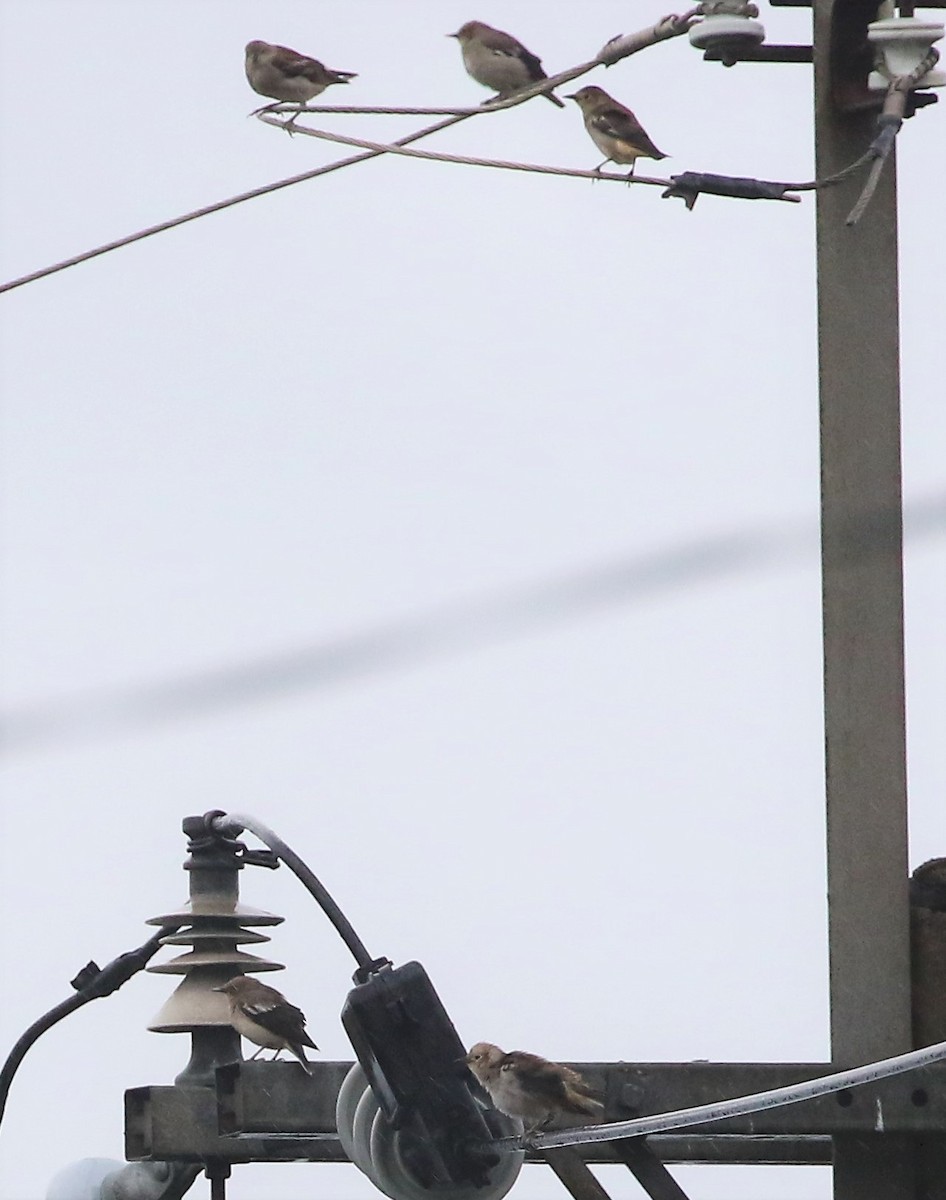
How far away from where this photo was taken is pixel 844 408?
24.6 feet

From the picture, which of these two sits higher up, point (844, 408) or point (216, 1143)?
point (844, 408)

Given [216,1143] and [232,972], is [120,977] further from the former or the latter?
[216,1143]

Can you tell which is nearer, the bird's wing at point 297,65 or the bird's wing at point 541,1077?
the bird's wing at point 541,1077

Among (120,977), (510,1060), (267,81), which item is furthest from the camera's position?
(267,81)

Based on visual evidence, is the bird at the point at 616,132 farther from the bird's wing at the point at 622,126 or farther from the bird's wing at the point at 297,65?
the bird's wing at the point at 297,65

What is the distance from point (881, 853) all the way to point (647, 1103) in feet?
3.12

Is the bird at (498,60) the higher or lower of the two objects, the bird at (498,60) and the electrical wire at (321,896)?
the higher

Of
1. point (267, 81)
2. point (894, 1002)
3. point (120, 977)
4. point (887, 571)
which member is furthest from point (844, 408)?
point (267, 81)

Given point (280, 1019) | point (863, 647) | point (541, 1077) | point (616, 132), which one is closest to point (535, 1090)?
point (541, 1077)

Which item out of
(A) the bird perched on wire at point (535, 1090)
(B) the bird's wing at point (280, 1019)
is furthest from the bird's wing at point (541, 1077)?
(B) the bird's wing at point (280, 1019)

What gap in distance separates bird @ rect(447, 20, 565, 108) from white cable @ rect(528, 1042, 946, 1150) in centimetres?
646

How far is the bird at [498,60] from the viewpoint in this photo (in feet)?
39.1

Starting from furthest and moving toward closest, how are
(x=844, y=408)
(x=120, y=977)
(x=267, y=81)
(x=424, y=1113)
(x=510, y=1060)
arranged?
(x=267, y=81)
(x=120, y=977)
(x=510, y=1060)
(x=844, y=408)
(x=424, y=1113)

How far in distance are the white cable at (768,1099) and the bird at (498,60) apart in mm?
6463
